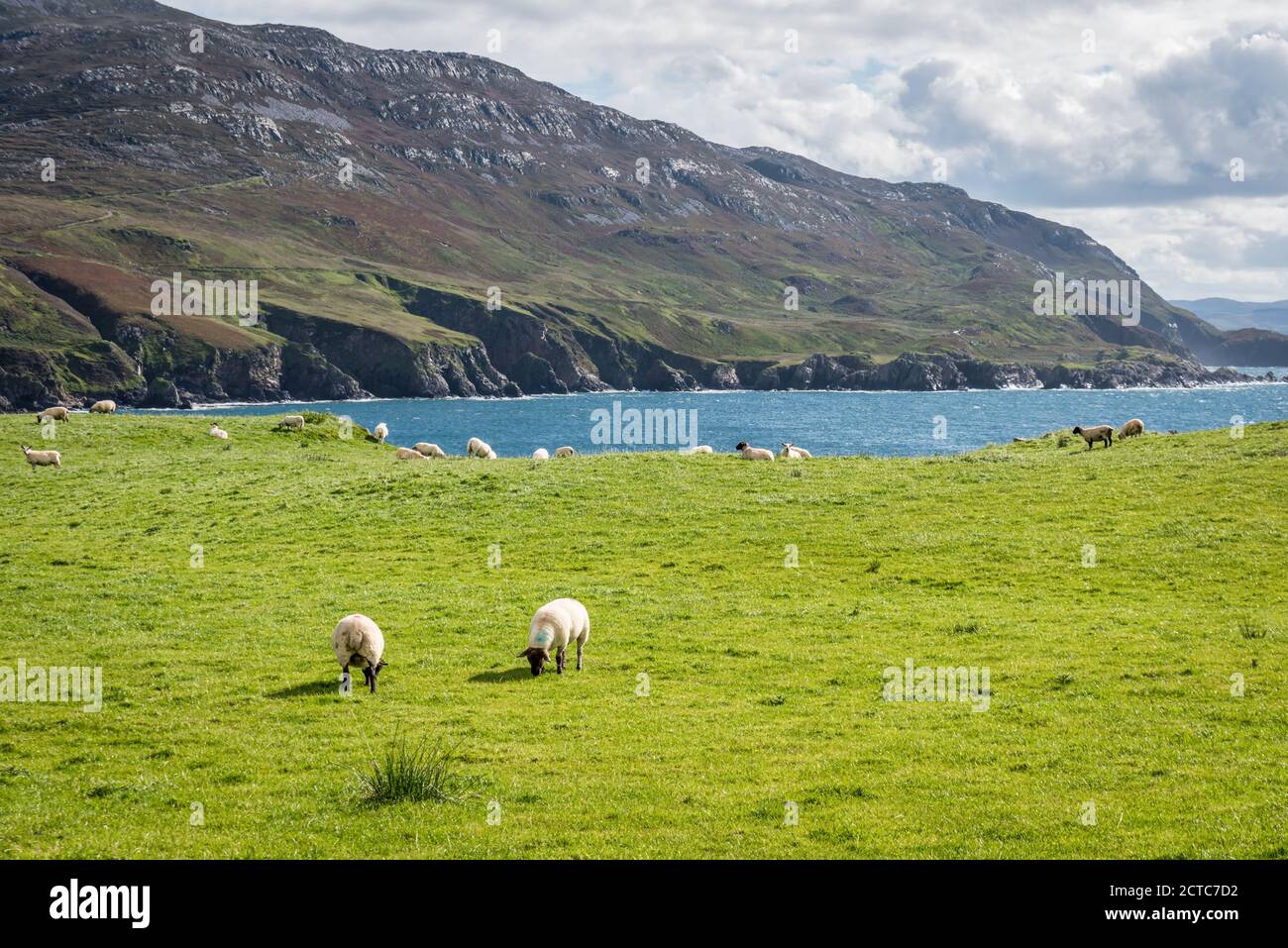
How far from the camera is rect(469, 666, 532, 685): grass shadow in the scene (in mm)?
23266

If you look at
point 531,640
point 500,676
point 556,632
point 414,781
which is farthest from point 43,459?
point 414,781

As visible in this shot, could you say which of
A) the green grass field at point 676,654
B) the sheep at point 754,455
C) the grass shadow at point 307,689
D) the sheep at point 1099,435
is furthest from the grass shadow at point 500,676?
the sheep at point 1099,435

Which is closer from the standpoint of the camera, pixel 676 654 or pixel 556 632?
pixel 556 632

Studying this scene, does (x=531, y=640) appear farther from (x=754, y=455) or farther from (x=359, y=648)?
(x=754, y=455)

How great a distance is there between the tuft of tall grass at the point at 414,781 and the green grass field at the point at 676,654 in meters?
0.26

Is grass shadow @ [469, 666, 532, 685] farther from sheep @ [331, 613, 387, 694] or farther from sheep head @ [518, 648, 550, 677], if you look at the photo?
sheep @ [331, 613, 387, 694]

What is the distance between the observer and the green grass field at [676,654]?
1498 cm

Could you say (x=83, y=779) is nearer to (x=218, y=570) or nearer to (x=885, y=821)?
(x=885, y=821)

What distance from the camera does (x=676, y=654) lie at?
83.9 feet

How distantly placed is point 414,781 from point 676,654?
1056cm

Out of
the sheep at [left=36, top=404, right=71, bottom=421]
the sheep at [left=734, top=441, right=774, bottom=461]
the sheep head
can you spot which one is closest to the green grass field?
the sheep head

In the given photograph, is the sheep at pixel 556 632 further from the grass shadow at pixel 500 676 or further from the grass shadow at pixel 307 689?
the grass shadow at pixel 307 689

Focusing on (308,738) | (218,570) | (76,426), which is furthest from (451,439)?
(308,738)

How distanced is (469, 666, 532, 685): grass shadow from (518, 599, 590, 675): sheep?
0.91 ft
